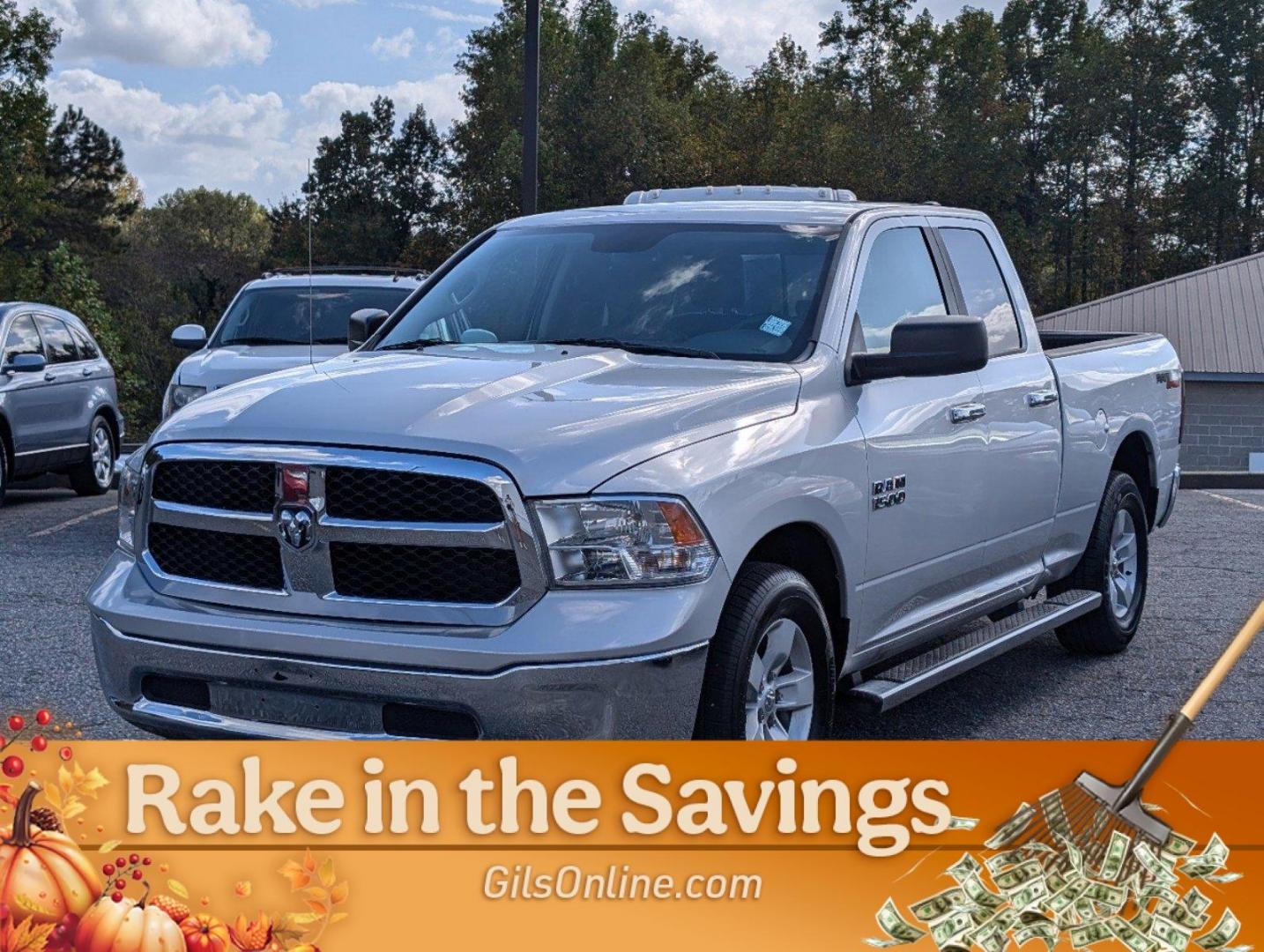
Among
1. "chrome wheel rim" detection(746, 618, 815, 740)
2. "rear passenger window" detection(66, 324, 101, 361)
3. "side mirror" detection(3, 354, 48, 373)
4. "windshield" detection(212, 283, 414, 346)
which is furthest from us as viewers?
"rear passenger window" detection(66, 324, 101, 361)

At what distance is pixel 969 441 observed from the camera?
5.96 m

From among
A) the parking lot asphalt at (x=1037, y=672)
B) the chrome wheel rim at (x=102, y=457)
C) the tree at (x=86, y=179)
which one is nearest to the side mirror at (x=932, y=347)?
the parking lot asphalt at (x=1037, y=672)

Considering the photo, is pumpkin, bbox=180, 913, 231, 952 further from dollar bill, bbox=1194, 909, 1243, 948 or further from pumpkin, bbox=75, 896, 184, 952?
dollar bill, bbox=1194, 909, 1243, 948

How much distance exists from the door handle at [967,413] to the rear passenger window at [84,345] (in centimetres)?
1076

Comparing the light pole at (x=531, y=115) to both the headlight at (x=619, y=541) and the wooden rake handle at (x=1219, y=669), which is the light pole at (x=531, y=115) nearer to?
the headlight at (x=619, y=541)

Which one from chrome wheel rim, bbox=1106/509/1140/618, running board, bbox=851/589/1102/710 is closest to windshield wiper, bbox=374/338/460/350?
running board, bbox=851/589/1102/710

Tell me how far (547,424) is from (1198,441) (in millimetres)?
48641

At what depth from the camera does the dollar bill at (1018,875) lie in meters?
3.62

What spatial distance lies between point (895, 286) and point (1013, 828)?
2669mm

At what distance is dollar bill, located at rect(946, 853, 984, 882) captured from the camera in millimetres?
3652

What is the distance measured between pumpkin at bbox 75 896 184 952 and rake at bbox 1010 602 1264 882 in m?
1.80

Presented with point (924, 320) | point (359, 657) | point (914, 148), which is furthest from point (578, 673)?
point (914, 148)

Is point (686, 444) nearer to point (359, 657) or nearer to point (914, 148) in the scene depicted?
point (359, 657)

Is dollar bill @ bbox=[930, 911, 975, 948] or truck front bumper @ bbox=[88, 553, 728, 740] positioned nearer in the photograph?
dollar bill @ bbox=[930, 911, 975, 948]
